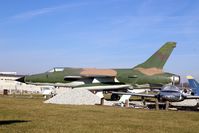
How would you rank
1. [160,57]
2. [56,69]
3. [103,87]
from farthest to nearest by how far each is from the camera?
[160,57] < [56,69] < [103,87]

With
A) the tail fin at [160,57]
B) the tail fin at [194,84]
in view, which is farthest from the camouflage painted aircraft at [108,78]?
the tail fin at [194,84]

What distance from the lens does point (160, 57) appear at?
49781 millimetres

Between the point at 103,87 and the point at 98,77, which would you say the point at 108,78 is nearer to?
the point at 98,77

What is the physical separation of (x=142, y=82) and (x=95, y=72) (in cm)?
639

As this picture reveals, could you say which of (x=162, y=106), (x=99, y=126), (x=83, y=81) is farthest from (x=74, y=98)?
(x=99, y=126)

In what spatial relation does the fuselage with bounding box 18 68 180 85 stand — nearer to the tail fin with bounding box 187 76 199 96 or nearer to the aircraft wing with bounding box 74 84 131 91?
the aircraft wing with bounding box 74 84 131 91

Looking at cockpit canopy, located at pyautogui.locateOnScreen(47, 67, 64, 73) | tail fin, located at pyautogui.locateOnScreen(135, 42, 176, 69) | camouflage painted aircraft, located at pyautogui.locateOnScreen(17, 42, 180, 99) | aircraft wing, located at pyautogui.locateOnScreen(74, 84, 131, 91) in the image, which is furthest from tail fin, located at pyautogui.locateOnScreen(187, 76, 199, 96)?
cockpit canopy, located at pyautogui.locateOnScreen(47, 67, 64, 73)

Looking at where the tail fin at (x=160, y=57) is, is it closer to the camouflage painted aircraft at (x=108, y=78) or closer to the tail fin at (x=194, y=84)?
the camouflage painted aircraft at (x=108, y=78)

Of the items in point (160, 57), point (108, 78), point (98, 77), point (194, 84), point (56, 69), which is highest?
point (160, 57)

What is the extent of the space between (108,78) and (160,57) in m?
8.02

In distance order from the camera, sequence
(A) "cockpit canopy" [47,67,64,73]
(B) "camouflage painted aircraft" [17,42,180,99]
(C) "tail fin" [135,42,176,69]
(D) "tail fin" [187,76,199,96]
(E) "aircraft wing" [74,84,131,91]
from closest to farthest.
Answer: (D) "tail fin" [187,76,199,96] < (E) "aircraft wing" [74,84,131,91] < (B) "camouflage painted aircraft" [17,42,180,99] < (A) "cockpit canopy" [47,67,64,73] < (C) "tail fin" [135,42,176,69]

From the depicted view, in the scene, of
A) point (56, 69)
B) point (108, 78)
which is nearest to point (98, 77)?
point (108, 78)

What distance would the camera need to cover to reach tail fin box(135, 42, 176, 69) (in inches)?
1957

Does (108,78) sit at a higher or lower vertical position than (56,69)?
lower
